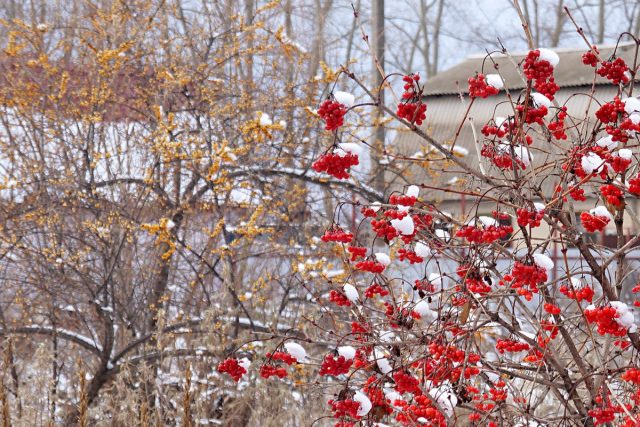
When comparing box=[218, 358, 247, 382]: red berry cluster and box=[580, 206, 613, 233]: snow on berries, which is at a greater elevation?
box=[580, 206, 613, 233]: snow on berries

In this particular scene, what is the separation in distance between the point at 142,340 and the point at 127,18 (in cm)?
299

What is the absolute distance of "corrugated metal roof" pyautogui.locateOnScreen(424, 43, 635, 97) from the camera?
1519 cm

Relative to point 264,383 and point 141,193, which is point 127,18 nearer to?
point 141,193

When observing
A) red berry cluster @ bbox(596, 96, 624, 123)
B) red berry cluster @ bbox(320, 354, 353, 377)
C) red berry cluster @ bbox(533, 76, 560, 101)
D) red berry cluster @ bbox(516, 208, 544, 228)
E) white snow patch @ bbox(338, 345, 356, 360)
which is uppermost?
red berry cluster @ bbox(533, 76, 560, 101)

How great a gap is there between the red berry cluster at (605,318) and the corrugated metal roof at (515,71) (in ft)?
40.0

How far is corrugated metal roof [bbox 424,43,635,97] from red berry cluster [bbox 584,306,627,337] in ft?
40.0

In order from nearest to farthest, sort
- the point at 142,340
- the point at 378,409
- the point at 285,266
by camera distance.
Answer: the point at 378,409 → the point at 142,340 → the point at 285,266

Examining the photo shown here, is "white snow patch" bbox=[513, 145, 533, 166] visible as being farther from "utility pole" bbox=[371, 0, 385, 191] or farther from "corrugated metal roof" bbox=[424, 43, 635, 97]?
"corrugated metal roof" bbox=[424, 43, 635, 97]

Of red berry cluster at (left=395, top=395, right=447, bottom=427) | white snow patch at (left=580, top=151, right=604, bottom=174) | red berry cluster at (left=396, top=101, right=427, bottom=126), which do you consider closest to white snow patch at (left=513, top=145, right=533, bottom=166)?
white snow patch at (left=580, top=151, right=604, bottom=174)

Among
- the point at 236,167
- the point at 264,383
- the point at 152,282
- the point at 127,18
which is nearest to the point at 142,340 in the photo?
the point at 152,282

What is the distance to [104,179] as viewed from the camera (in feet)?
23.6

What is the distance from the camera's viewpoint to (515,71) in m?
16.0

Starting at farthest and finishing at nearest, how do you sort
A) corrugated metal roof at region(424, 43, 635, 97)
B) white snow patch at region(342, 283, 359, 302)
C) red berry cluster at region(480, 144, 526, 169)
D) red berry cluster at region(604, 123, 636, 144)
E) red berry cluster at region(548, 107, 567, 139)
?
corrugated metal roof at region(424, 43, 635, 97) → white snow patch at region(342, 283, 359, 302) → red berry cluster at region(548, 107, 567, 139) → red berry cluster at region(480, 144, 526, 169) → red berry cluster at region(604, 123, 636, 144)

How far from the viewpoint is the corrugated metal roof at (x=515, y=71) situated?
15188 millimetres
